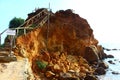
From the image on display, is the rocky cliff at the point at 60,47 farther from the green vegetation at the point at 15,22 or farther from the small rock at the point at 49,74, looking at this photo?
the green vegetation at the point at 15,22

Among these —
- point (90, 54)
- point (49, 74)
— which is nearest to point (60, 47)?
point (90, 54)

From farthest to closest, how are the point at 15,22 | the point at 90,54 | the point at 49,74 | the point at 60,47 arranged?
the point at 90,54 → the point at 60,47 → the point at 15,22 → the point at 49,74

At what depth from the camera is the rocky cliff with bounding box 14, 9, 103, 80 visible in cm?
3916

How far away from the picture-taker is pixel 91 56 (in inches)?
2589

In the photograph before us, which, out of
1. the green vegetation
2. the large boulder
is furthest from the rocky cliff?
the green vegetation

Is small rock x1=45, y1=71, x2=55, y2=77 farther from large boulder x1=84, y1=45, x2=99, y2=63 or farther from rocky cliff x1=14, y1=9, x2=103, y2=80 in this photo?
large boulder x1=84, y1=45, x2=99, y2=63

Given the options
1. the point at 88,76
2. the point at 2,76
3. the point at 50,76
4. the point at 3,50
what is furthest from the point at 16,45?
the point at 88,76

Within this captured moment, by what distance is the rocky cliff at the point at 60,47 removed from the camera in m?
39.2

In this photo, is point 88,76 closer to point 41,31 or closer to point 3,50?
point 41,31

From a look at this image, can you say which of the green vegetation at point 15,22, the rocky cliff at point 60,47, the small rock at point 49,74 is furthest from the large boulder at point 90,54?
the small rock at point 49,74

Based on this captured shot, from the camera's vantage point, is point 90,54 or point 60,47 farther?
point 90,54

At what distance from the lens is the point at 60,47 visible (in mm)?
55562

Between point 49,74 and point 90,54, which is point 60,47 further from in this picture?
point 49,74

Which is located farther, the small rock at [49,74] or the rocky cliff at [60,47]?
the rocky cliff at [60,47]
